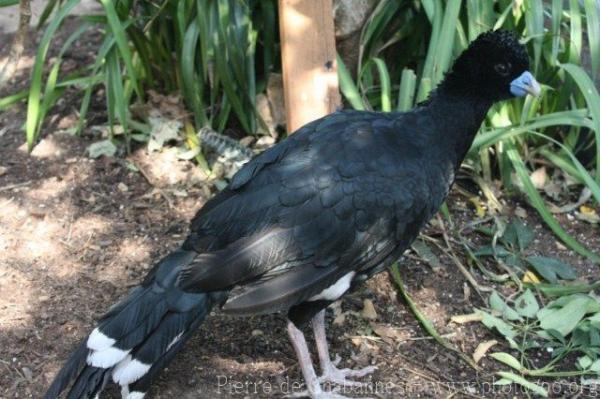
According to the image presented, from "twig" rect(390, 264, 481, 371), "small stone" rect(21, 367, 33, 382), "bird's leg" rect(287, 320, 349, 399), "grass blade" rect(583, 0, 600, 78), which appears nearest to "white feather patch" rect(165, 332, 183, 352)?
"bird's leg" rect(287, 320, 349, 399)

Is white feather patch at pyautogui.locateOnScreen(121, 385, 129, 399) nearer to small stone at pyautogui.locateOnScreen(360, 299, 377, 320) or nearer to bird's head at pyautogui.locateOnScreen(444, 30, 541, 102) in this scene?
small stone at pyautogui.locateOnScreen(360, 299, 377, 320)

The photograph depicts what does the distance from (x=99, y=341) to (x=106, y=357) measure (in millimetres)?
72

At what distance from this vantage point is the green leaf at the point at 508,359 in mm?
3896

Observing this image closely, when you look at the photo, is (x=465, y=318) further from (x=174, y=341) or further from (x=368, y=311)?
(x=174, y=341)

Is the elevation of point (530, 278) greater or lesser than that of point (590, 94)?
lesser

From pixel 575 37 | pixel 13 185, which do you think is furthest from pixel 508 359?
pixel 13 185

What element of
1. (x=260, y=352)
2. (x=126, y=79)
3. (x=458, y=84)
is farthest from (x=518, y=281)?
(x=126, y=79)

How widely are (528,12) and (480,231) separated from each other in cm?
122

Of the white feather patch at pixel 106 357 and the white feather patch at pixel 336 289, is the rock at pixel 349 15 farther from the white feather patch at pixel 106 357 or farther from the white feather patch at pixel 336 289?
the white feather patch at pixel 106 357

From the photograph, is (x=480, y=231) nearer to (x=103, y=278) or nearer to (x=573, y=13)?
(x=573, y=13)

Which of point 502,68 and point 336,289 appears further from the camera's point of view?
point 502,68

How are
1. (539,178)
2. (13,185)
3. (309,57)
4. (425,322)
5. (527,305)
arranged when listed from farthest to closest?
(539,178), (13,185), (309,57), (527,305), (425,322)

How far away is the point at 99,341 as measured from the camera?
3.41 meters

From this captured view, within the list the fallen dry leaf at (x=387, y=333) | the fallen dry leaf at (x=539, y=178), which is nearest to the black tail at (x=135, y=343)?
the fallen dry leaf at (x=387, y=333)
